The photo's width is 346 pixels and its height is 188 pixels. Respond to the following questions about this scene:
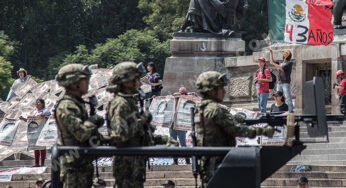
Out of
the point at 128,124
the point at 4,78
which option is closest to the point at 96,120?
the point at 128,124

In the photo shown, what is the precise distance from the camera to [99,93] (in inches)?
933

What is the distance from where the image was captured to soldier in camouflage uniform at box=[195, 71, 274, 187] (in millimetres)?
8680

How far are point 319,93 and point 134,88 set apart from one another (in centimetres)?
189

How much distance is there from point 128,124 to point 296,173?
24.5 feet

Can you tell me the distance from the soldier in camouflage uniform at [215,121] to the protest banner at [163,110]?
30.8 feet

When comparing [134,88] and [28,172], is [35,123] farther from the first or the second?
[134,88]

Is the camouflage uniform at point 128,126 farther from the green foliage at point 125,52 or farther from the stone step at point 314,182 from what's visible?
the green foliage at point 125,52

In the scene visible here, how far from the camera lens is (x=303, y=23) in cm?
2086

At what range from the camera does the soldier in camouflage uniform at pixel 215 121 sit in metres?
8.68

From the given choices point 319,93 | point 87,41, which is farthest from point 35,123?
point 87,41

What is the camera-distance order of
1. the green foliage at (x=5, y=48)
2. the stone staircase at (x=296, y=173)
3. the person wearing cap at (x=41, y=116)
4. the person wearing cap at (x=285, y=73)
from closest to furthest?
the stone staircase at (x=296, y=173), the person wearing cap at (x=41, y=116), the person wearing cap at (x=285, y=73), the green foliage at (x=5, y=48)

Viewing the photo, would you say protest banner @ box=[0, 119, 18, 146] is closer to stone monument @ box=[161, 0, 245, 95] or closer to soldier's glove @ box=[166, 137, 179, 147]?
stone monument @ box=[161, 0, 245, 95]

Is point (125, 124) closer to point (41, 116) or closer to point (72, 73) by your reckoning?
point (72, 73)

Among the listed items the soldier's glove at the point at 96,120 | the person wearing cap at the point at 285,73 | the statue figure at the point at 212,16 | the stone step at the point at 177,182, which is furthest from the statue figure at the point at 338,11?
the soldier's glove at the point at 96,120
